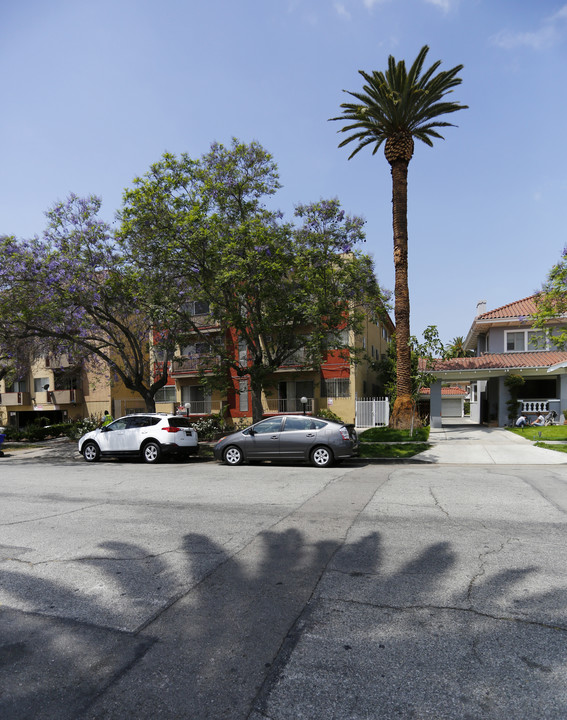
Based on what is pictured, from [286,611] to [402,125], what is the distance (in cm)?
2070

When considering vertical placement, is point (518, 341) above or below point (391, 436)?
above

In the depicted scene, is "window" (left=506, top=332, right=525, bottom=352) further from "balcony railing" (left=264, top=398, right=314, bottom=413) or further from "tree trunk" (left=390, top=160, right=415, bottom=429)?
"balcony railing" (left=264, top=398, right=314, bottom=413)

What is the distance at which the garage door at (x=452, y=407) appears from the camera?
52.4 m

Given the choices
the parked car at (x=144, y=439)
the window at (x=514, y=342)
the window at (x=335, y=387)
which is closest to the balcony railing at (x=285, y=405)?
the window at (x=335, y=387)

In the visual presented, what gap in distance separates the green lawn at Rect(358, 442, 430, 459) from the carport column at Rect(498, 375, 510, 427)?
10.9 metres

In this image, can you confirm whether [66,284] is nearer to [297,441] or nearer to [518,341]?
[297,441]

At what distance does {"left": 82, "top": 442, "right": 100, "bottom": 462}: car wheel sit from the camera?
54.4 feet

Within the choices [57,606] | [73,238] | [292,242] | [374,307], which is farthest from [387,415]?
[57,606]

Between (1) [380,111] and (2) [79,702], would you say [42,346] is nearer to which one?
(1) [380,111]

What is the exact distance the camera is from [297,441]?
44.2 ft

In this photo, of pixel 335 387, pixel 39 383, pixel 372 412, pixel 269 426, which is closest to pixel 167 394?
pixel 335 387

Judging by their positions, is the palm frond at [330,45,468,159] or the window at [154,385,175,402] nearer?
the palm frond at [330,45,468,159]

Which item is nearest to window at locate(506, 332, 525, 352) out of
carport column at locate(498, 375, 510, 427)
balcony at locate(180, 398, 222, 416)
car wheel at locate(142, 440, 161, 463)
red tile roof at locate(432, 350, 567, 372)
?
red tile roof at locate(432, 350, 567, 372)

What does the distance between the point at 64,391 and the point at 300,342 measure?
93.9ft
